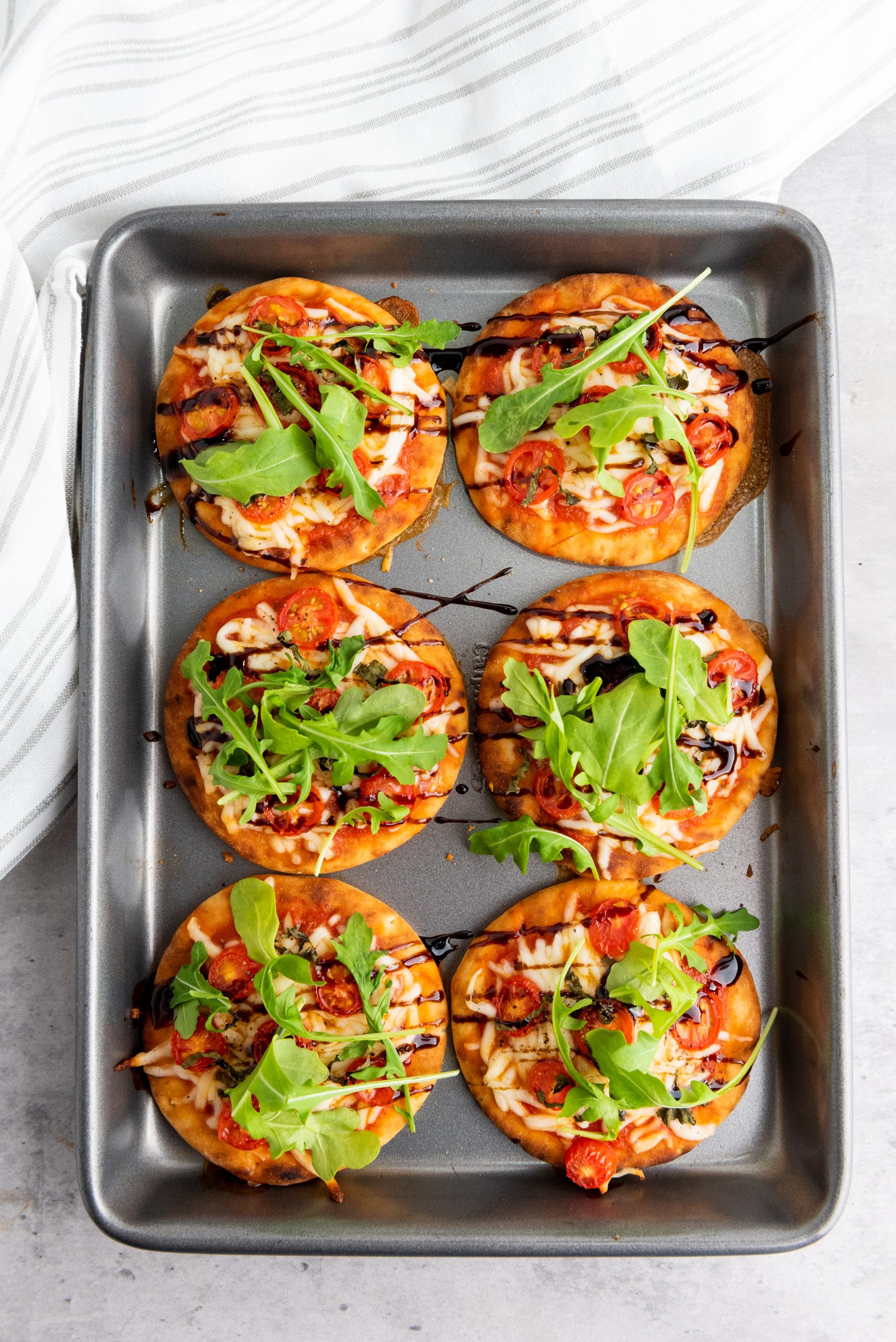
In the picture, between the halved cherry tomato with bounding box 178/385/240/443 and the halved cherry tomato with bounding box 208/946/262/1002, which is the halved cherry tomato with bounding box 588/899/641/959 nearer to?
the halved cherry tomato with bounding box 208/946/262/1002

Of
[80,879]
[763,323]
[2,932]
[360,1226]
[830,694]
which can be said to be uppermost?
[763,323]

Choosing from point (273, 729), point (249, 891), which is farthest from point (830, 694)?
point (249, 891)

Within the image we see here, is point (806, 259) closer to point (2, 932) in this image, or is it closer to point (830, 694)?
point (830, 694)

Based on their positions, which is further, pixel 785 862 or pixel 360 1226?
pixel 785 862

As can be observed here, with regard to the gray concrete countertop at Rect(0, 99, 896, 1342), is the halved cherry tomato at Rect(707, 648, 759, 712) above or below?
above

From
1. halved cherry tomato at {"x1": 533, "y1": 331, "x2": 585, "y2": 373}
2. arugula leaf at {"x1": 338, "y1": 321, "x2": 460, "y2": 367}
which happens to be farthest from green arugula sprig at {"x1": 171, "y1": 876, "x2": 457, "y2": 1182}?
halved cherry tomato at {"x1": 533, "y1": 331, "x2": 585, "y2": 373}

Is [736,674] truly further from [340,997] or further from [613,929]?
[340,997]
